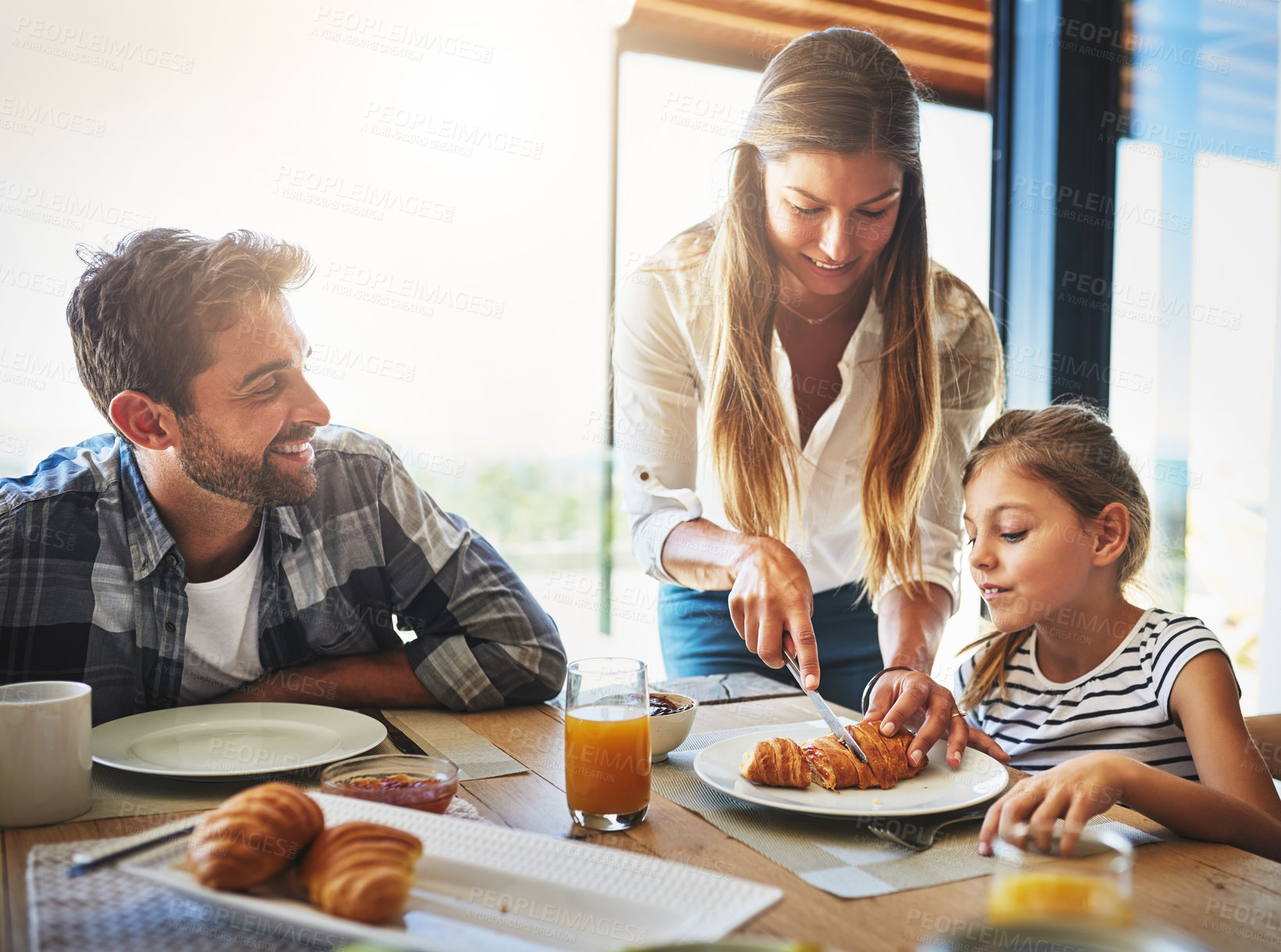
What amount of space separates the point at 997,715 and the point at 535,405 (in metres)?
2.39

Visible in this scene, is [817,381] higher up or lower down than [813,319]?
lower down

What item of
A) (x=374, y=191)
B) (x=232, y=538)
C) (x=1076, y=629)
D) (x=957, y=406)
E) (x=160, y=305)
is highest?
(x=374, y=191)

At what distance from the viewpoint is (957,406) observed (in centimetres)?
196

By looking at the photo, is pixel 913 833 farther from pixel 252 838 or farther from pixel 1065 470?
pixel 1065 470

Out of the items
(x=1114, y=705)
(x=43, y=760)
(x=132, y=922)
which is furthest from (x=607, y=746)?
(x=1114, y=705)

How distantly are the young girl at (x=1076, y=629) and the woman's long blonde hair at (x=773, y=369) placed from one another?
21 centimetres

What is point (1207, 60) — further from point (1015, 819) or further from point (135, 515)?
point (135, 515)

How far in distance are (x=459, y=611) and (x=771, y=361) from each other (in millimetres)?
815

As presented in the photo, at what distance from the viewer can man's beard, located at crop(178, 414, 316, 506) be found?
1.55m

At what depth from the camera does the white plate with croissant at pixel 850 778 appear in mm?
1021

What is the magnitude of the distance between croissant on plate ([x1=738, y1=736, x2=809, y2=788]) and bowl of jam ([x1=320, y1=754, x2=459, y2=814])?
12.3 inches

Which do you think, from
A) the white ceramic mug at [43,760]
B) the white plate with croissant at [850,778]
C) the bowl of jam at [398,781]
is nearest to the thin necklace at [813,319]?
the white plate with croissant at [850,778]

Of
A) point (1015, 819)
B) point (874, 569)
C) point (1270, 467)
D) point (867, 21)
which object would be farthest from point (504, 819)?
point (867, 21)

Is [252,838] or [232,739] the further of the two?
Result: [232,739]
